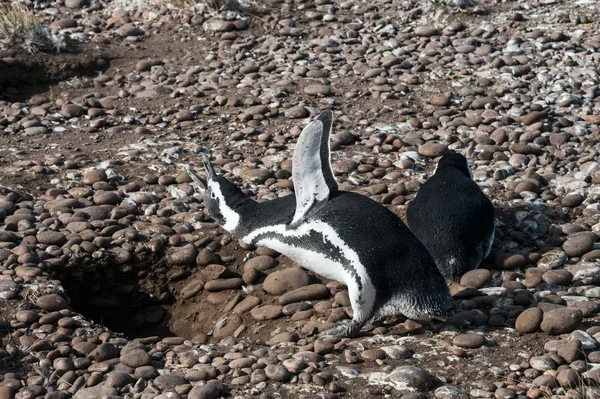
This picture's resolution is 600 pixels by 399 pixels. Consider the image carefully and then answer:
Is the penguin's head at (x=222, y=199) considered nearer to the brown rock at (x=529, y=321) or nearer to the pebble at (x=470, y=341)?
the pebble at (x=470, y=341)

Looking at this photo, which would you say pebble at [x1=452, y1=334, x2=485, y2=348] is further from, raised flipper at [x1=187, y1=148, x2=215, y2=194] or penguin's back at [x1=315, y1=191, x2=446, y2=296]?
raised flipper at [x1=187, y1=148, x2=215, y2=194]

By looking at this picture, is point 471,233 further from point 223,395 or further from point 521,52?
point 521,52

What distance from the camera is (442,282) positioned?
376cm

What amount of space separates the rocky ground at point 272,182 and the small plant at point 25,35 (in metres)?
0.09

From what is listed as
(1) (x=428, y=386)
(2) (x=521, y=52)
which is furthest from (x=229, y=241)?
(2) (x=521, y=52)

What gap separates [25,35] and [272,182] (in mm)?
3037

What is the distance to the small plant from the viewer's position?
7172 mm

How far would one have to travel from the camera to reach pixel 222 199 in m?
4.68

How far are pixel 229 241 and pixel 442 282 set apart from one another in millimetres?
1476

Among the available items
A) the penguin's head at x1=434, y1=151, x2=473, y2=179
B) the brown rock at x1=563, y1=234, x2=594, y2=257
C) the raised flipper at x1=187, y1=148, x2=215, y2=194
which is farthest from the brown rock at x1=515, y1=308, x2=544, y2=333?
the raised flipper at x1=187, y1=148, x2=215, y2=194

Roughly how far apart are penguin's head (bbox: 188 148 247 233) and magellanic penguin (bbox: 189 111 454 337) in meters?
0.26

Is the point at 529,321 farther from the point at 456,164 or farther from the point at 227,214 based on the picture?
the point at 227,214

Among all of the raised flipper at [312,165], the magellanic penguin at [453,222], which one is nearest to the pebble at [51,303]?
the raised flipper at [312,165]

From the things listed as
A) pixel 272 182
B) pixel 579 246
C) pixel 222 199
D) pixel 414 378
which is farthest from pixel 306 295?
pixel 579 246
